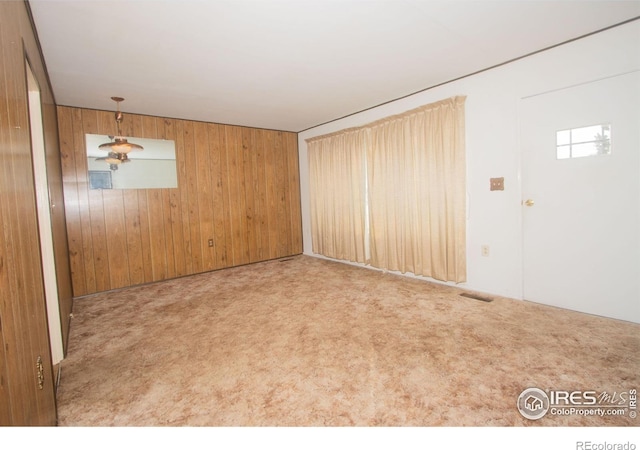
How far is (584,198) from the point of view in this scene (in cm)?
268

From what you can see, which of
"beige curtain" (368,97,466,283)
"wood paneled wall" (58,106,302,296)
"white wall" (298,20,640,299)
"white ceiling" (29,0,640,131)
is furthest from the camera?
"wood paneled wall" (58,106,302,296)

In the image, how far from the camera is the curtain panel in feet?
11.5

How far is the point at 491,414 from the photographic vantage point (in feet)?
5.14

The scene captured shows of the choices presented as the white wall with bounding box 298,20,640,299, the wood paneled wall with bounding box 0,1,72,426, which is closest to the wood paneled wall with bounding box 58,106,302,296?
the wood paneled wall with bounding box 0,1,72,426

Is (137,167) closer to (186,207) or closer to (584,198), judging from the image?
(186,207)

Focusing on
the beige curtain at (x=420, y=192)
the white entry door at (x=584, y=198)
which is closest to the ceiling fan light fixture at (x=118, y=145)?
the beige curtain at (x=420, y=192)

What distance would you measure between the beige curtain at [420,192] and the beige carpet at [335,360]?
54cm

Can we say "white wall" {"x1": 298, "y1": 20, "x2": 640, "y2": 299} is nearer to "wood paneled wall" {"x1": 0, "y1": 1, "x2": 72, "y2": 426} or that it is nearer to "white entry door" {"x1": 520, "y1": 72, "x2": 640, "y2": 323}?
"white entry door" {"x1": 520, "y1": 72, "x2": 640, "y2": 323}

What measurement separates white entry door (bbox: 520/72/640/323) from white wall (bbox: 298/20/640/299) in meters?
0.09

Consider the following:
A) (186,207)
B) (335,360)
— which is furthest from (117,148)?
(335,360)

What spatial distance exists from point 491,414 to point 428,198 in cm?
257

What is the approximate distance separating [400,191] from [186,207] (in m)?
3.16
